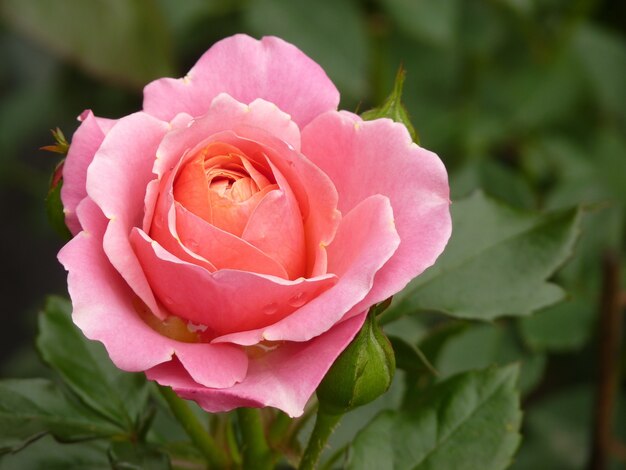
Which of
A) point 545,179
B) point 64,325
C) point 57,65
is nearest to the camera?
point 64,325

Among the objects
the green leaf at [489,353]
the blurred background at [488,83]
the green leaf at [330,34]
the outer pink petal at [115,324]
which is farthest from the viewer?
the green leaf at [330,34]

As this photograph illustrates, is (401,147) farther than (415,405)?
No

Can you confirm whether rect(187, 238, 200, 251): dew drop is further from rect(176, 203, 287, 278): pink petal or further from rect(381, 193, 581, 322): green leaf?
rect(381, 193, 581, 322): green leaf

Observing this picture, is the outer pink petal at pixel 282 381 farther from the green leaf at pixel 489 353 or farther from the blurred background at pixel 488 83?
the blurred background at pixel 488 83

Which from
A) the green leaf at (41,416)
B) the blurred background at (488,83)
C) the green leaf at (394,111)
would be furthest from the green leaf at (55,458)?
the blurred background at (488,83)

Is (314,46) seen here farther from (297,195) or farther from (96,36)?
(297,195)

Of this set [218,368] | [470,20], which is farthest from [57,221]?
[470,20]
